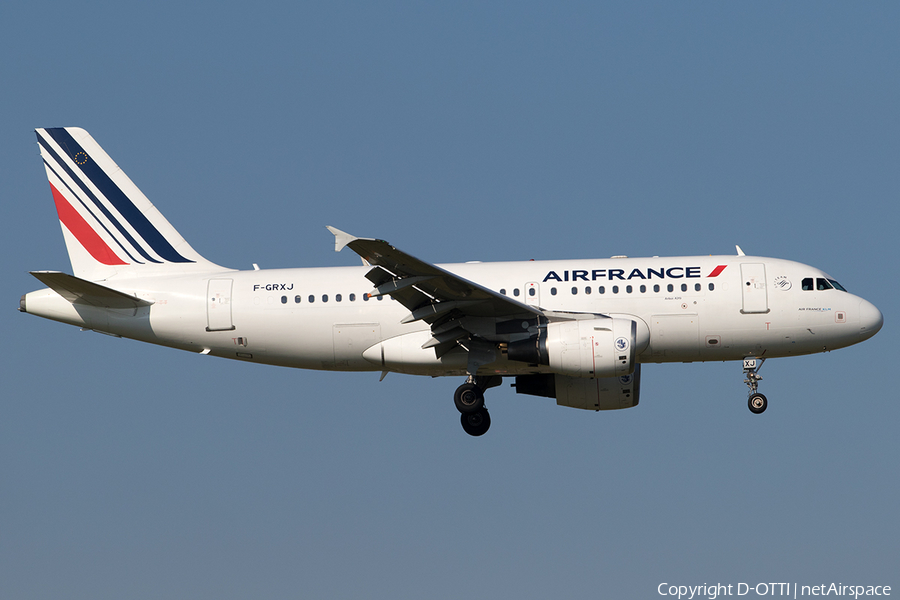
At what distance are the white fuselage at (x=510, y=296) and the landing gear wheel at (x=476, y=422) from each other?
1654 millimetres

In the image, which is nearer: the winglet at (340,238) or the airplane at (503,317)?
the winglet at (340,238)

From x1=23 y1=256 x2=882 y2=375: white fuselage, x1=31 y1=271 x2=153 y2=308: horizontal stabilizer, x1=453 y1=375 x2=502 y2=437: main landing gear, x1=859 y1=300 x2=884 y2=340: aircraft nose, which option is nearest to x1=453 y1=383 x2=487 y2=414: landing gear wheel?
x1=453 y1=375 x2=502 y2=437: main landing gear

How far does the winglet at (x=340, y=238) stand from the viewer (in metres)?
24.5

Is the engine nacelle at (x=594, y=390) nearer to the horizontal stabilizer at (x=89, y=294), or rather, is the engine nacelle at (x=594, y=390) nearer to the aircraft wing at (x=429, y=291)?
the aircraft wing at (x=429, y=291)

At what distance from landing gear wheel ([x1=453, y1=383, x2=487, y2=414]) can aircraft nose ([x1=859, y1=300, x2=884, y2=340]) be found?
11319mm

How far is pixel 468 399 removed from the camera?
3197 centimetres

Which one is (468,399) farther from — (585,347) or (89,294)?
(89,294)

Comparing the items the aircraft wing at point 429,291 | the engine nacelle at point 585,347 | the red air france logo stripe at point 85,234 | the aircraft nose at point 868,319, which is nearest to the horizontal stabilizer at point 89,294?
the red air france logo stripe at point 85,234

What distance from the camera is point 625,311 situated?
30.2m

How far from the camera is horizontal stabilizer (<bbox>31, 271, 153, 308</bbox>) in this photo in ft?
100

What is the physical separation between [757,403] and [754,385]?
0.53 m

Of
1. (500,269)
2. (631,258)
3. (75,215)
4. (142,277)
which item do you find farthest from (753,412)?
(75,215)

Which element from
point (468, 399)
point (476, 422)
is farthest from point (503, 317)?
point (476, 422)

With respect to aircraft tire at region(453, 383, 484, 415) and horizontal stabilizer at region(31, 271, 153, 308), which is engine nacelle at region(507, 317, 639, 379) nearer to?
aircraft tire at region(453, 383, 484, 415)
